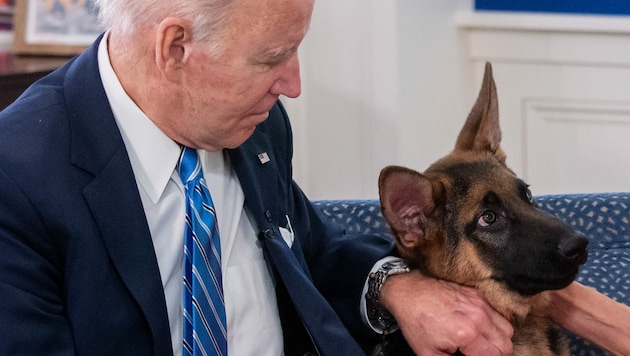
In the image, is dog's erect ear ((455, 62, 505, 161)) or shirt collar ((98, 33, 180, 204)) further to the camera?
dog's erect ear ((455, 62, 505, 161))

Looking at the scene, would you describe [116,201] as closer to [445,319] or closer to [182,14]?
[182,14]

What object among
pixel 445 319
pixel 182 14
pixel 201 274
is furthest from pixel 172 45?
pixel 445 319

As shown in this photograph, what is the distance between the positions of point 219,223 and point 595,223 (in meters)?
0.97

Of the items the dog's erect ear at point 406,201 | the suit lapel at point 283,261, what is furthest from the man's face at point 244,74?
the dog's erect ear at point 406,201

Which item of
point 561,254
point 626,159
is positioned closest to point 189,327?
point 561,254

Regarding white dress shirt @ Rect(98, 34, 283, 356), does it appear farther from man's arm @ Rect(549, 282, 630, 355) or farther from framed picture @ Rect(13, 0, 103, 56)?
framed picture @ Rect(13, 0, 103, 56)

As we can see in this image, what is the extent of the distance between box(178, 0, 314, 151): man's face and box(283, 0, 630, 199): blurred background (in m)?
1.58

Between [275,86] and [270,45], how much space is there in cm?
10

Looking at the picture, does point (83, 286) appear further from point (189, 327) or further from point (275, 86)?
point (275, 86)

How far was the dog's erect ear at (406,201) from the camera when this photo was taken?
1.63 meters

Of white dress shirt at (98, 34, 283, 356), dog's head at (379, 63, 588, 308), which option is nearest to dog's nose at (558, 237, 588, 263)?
dog's head at (379, 63, 588, 308)

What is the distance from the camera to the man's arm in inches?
69.3

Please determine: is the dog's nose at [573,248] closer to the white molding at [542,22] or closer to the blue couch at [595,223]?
the blue couch at [595,223]

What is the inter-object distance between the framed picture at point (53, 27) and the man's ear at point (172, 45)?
137 centimetres
